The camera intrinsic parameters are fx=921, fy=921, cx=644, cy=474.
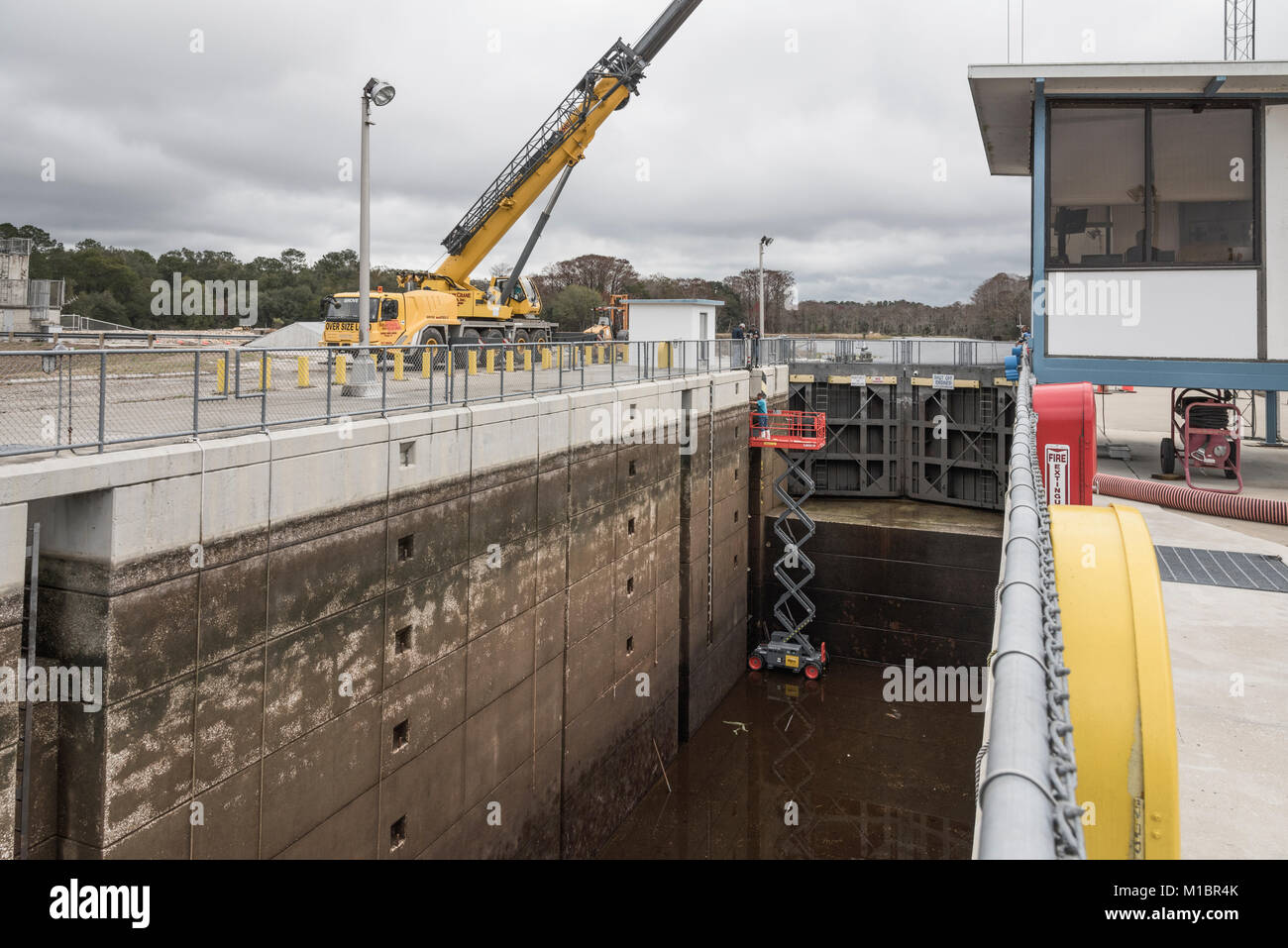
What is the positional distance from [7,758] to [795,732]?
56.0 ft

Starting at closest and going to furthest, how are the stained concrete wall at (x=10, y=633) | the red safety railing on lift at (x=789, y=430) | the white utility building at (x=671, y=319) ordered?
the stained concrete wall at (x=10, y=633) → the red safety railing on lift at (x=789, y=430) → the white utility building at (x=671, y=319)

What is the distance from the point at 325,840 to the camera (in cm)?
960

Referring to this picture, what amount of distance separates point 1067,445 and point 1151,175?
10.00 m

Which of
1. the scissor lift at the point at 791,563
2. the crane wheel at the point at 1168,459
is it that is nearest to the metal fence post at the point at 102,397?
the crane wheel at the point at 1168,459

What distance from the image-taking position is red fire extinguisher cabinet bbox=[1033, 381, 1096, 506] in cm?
1077

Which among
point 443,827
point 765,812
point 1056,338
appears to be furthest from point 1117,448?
point 443,827

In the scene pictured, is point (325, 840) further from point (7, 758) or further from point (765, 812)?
point (765, 812)

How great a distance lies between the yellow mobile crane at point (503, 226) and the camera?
79.7 ft

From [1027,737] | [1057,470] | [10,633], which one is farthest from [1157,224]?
[10,633]

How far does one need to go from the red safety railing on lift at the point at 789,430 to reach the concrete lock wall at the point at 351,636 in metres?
7.37

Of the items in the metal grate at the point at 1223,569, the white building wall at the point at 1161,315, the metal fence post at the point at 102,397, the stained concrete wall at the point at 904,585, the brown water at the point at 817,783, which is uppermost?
the white building wall at the point at 1161,315

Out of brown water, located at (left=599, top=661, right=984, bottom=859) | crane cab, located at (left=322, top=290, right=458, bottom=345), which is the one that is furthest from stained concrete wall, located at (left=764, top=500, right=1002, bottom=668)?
crane cab, located at (left=322, top=290, right=458, bottom=345)

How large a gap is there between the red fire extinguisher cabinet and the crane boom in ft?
63.0

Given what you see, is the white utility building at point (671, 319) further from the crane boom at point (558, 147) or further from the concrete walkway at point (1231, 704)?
the concrete walkway at point (1231, 704)
